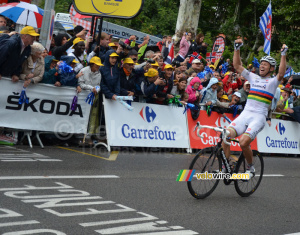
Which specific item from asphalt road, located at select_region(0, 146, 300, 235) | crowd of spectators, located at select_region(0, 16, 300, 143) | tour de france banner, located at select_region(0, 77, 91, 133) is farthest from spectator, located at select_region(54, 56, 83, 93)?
asphalt road, located at select_region(0, 146, 300, 235)

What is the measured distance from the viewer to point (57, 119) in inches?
470

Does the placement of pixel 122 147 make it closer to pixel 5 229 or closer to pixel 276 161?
pixel 276 161

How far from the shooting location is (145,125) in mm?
13008

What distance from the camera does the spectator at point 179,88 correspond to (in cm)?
1405

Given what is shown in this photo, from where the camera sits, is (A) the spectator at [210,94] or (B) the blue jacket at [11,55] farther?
(A) the spectator at [210,94]

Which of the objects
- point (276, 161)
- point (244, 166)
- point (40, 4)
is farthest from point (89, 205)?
point (40, 4)

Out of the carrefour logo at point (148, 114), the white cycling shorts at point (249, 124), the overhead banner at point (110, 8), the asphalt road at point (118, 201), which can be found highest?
the overhead banner at point (110, 8)

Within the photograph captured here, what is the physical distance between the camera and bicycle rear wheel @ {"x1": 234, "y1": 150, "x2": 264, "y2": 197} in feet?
27.6

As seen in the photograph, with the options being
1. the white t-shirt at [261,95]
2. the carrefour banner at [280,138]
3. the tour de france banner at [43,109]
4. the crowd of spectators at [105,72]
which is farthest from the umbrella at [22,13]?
the white t-shirt at [261,95]

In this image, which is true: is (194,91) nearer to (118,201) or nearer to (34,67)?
(34,67)

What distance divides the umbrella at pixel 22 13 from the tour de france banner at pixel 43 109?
4.80 m

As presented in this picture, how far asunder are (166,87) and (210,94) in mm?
1700

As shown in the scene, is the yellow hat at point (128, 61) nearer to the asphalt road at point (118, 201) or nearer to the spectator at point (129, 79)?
the spectator at point (129, 79)

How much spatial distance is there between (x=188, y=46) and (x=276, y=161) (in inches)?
217
